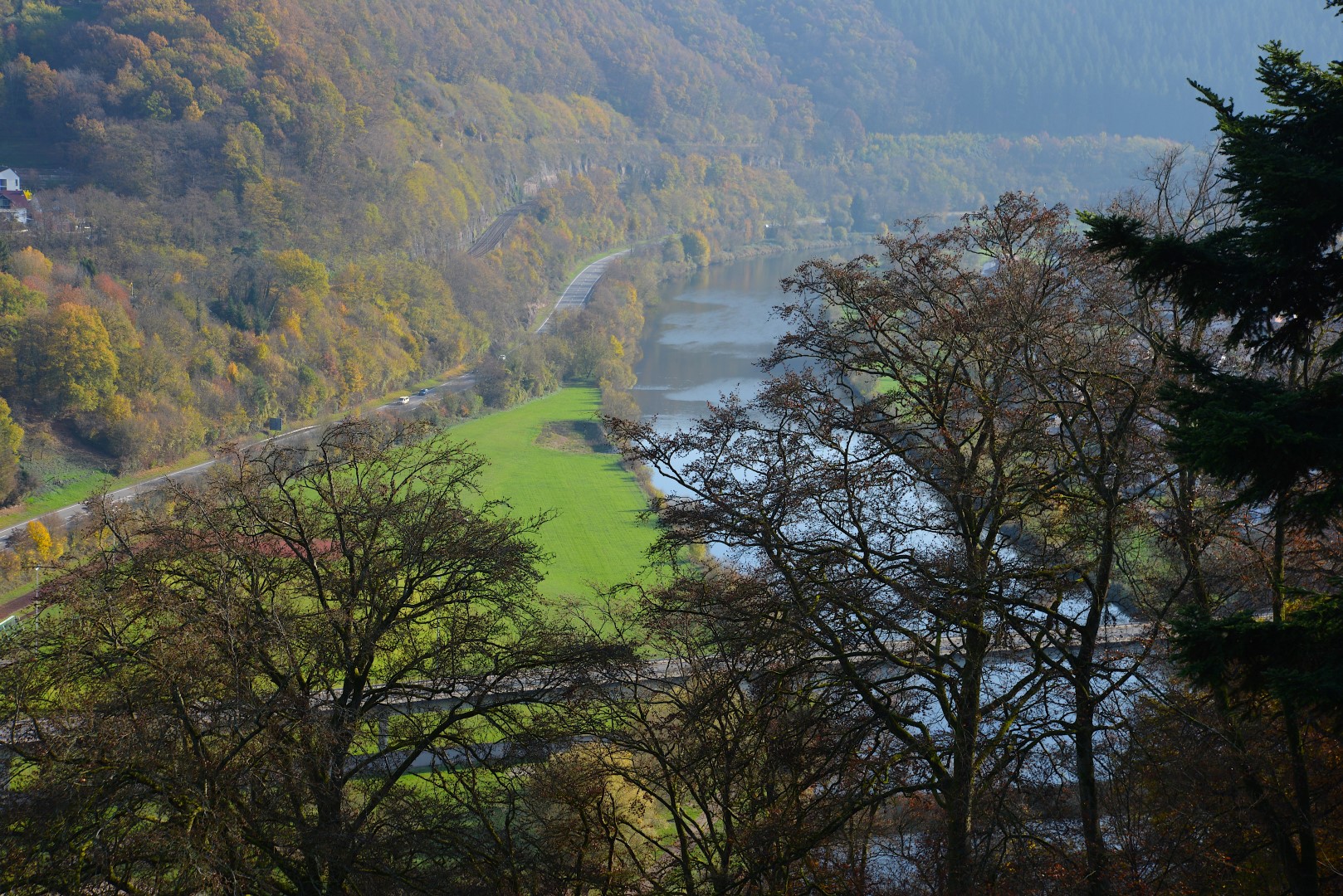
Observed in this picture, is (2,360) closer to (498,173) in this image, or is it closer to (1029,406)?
(1029,406)

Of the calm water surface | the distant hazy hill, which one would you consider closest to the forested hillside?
the calm water surface

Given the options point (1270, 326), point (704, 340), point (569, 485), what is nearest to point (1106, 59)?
point (704, 340)

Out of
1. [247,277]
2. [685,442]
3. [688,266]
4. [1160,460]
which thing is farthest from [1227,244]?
[688,266]

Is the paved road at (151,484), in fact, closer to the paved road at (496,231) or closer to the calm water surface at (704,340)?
the calm water surface at (704,340)

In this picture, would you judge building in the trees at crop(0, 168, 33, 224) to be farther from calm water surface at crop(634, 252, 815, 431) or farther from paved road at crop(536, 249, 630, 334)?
calm water surface at crop(634, 252, 815, 431)

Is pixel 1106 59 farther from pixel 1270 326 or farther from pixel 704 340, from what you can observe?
pixel 1270 326
